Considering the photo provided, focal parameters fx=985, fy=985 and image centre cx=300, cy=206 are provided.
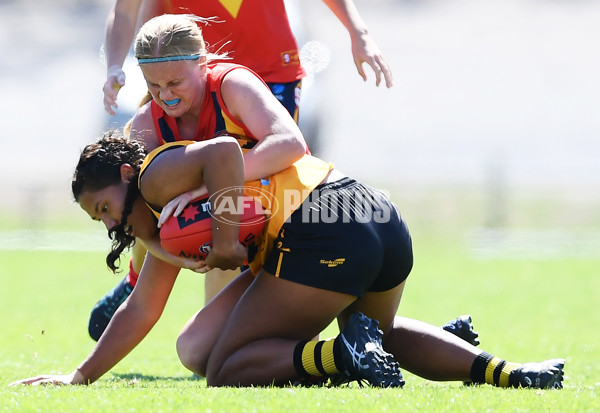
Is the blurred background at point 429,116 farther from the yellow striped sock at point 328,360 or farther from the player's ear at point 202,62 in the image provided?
the yellow striped sock at point 328,360

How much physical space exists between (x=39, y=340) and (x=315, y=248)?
12.6ft

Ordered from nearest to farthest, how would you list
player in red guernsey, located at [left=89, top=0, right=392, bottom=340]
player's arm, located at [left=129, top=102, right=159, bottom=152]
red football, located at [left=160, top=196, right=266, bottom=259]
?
red football, located at [left=160, top=196, right=266, bottom=259] → player's arm, located at [left=129, top=102, right=159, bottom=152] → player in red guernsey, located at [left=89, top=0, right=392, bottom=340]

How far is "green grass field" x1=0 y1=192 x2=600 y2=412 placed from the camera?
3.66 m

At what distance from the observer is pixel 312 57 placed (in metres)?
6.47

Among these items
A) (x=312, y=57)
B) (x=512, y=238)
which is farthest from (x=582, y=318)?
(x=512, y=238)

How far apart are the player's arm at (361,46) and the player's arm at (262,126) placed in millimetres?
734

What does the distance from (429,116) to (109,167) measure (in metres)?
32.9

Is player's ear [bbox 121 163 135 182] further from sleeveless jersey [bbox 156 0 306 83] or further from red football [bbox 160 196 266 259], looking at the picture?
sleeveless jersey [bbox 156 0 306 83]

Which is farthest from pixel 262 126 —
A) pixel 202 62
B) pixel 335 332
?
pixel 335 332

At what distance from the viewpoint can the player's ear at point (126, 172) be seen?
432 cm

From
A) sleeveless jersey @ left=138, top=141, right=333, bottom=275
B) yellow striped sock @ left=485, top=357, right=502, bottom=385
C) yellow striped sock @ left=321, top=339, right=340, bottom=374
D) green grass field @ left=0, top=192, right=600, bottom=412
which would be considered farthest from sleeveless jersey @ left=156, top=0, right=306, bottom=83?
yellow striped sock @ left=485, top=357, right=502, bottom=385

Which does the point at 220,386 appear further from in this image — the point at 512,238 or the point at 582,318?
the point at 512,238

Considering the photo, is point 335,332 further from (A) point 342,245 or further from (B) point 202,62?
(B) point 202,62

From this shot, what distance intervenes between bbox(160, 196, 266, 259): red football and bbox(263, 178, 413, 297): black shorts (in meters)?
0.15
